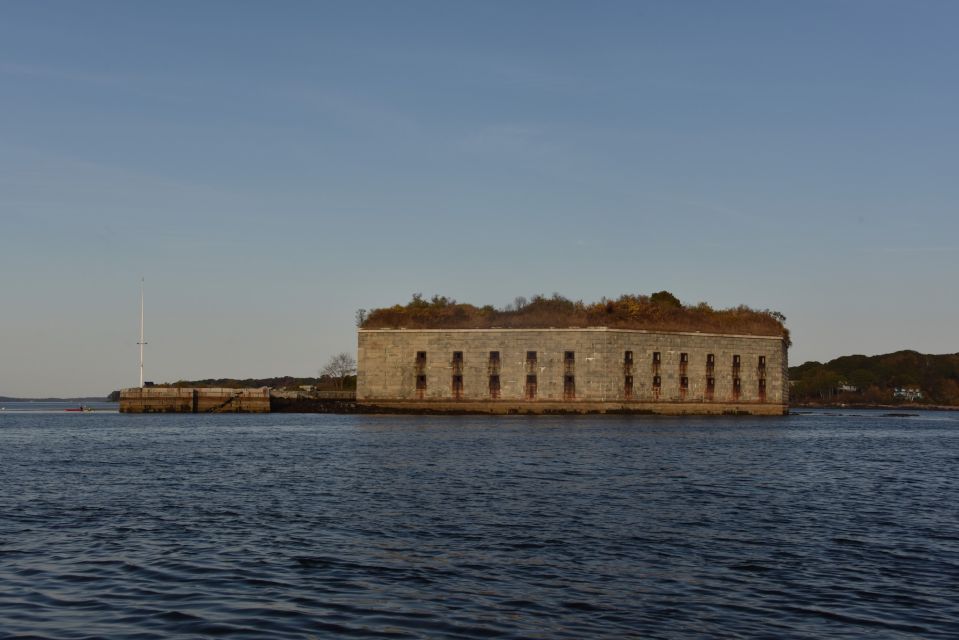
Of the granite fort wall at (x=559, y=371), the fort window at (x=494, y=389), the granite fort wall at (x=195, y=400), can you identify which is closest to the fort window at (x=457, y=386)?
the granite fort wall at (x=559, y=371)

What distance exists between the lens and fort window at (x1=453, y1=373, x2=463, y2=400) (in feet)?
293

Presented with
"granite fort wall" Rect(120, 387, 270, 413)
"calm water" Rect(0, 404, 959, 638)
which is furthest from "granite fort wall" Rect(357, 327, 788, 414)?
"calm water" Rect(0, 404, 959, 638)

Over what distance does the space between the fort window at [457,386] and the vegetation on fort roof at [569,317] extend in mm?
5222

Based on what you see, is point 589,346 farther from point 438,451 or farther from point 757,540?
point 757,540

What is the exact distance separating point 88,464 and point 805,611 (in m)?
30.4

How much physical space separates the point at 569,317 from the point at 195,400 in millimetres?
42678

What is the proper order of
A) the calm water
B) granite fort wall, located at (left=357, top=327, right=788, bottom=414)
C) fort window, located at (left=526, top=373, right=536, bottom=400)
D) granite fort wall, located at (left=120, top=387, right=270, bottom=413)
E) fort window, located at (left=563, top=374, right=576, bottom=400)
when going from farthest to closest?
granite fort wall, located at (left=120, top=387, right=270, bottom=413) < fort window, located at (left=526, top=373, right=536, bottom=400) < fort window, located at (left=563, top=374, right=576, bottom=400) < granite fort wall, located at (left=357, top=327, right=788, bottom=414) < the calm water

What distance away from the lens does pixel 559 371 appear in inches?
3435

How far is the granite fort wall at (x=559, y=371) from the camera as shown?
86625mm

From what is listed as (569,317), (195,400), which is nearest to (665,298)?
(569,317)

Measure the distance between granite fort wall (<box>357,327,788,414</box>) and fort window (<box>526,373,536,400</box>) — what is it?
10cm

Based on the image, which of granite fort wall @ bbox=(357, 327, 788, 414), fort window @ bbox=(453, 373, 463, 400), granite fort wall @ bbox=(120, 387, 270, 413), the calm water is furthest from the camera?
Result: granite fort wall @ bbox=(120, 387, 270, 413)

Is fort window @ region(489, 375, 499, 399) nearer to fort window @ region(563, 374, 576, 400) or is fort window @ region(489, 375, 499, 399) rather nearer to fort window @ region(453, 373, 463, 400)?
fort window @ region(453, 373, 463, 400)

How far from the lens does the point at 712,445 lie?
46.7 m
